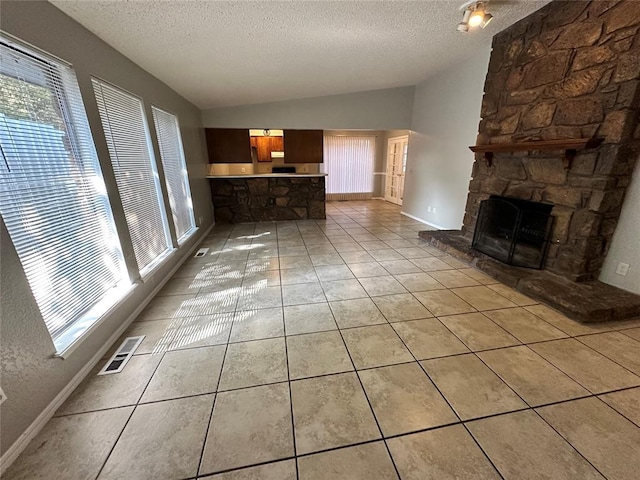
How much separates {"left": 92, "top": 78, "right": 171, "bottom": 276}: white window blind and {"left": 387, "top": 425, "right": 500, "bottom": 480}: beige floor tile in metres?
2.42

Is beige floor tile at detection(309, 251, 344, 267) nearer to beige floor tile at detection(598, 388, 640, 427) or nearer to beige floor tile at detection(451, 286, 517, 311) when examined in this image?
beige floor tile at detection(451, 286, 517, 311)

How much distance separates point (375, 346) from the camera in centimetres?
182

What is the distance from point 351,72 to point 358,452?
A: 4.24 m

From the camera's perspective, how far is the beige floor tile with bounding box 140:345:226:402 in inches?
58.1

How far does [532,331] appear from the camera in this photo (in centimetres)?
194

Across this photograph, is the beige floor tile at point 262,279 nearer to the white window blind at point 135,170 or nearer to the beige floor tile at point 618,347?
the white window blind at point 135,170

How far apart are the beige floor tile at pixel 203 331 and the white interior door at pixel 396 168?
612cm

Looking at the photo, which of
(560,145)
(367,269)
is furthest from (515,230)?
(367,269)

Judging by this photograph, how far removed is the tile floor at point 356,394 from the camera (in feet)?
3.70

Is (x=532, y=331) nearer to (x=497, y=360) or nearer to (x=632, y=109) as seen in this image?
(x=497, y=360)

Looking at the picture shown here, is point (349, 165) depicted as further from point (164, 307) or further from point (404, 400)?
point (404, 400)

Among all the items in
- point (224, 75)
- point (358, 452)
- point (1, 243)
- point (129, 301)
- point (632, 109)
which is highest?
point (224, 75)

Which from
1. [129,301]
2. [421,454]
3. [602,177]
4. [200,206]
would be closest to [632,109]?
[602,177]

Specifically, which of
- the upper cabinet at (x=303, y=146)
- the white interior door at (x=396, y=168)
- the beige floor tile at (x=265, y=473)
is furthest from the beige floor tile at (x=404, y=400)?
the white interior door at (x=396, y=168)
